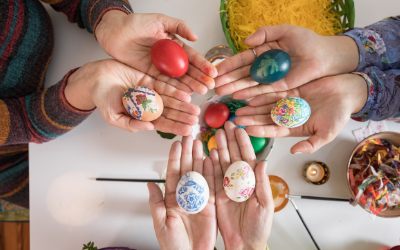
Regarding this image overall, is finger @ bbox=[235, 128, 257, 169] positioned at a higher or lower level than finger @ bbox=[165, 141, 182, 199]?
higher

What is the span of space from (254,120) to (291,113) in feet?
0.73

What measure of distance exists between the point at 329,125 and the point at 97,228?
5.40ft

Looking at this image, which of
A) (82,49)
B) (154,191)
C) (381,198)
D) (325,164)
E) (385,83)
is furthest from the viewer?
(82,49)

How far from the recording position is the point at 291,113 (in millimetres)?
1222

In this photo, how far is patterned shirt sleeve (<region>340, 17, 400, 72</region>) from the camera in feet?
4.41

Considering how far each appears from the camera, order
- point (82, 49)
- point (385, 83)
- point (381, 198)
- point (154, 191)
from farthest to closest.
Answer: point (82, 49), point (381, 198), point (385, 83), point (154, 191)

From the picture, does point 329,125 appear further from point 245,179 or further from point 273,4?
point 273,4

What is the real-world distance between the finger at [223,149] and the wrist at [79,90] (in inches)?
31.3

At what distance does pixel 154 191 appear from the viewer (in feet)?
3.80

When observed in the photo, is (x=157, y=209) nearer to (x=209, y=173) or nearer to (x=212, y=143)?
(x=209, y=173)

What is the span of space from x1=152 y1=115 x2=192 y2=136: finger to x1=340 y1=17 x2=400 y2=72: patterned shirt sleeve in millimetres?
1135

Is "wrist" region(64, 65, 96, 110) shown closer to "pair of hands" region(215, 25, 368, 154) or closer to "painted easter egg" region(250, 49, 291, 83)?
"pair of hands" region(215, 25, 368, 154)

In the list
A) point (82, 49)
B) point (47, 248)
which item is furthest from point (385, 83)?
point (47, 248)

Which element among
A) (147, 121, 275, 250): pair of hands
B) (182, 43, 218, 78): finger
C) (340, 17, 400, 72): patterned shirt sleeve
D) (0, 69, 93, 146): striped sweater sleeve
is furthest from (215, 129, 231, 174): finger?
(340, 17, 400, 72): patterned shirt sleeve
